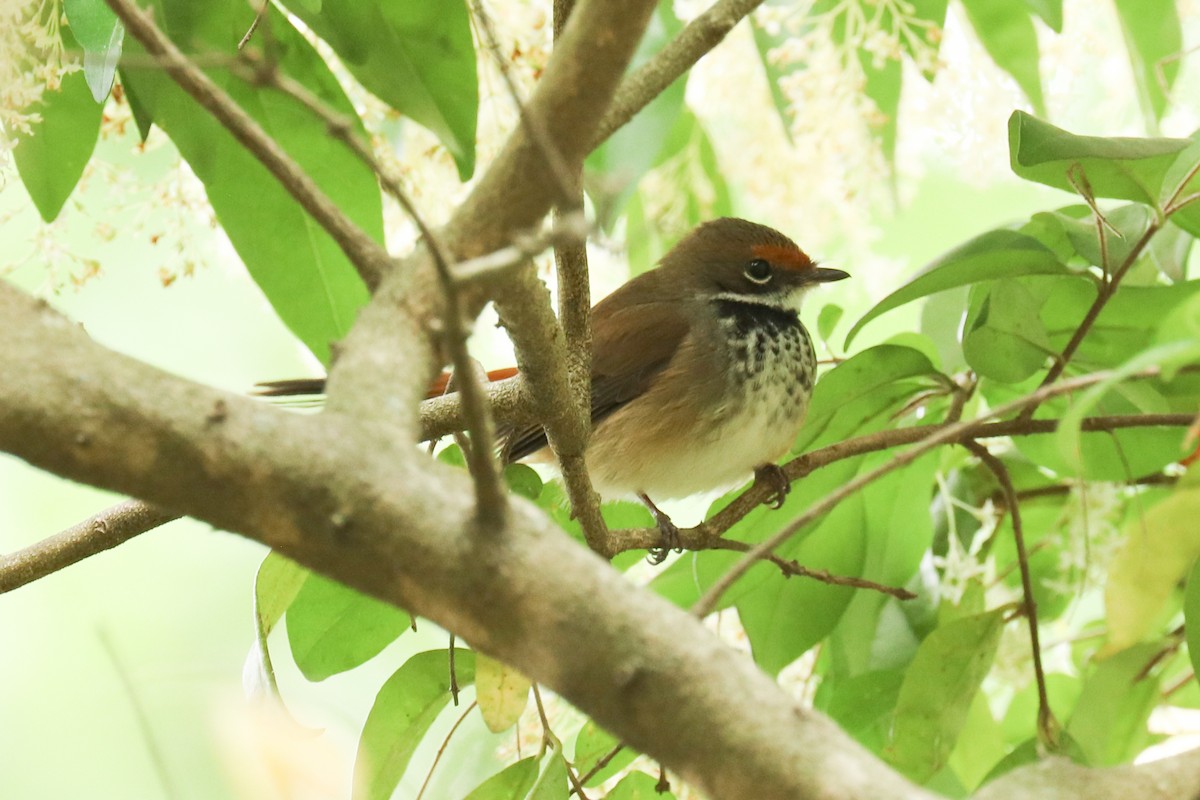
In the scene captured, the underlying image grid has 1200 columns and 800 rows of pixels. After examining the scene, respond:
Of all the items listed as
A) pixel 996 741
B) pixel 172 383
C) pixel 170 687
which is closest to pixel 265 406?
pixel 172 383

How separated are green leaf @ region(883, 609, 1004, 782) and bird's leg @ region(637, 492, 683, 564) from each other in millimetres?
360

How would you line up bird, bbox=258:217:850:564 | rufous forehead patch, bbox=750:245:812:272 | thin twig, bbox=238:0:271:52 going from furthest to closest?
1. rufous forehead patch, bbox=750:245:812:272
2. bird, bbox=258:217:850:564
3. thin twig, bbox=238:0:271:52

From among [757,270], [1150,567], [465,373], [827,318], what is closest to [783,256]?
[757,270]

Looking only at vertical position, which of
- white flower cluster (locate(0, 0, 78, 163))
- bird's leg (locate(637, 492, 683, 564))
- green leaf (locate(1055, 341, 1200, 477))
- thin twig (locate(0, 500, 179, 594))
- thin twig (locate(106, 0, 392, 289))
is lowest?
green leaf (locate(1055, 341, 1200, 477))

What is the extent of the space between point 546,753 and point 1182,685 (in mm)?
988

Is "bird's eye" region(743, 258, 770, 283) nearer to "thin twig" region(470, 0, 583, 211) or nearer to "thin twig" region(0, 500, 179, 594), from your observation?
"thin twig" region(0, 500, 179, 594)

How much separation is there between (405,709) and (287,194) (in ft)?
2.23

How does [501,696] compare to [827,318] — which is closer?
[501,696]

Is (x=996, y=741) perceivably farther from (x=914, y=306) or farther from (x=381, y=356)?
(x=914, y=306)

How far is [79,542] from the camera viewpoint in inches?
61.5

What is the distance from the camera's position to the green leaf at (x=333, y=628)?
169cm

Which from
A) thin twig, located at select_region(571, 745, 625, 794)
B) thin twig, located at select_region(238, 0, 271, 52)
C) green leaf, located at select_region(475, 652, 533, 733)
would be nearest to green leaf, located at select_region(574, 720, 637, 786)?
thin twig, located at select_region(571, 745, 625, 794)

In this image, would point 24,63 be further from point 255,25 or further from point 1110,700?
point 1110,700

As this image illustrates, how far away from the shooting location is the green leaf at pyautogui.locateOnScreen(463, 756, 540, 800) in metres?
1.54
